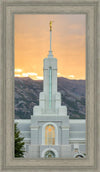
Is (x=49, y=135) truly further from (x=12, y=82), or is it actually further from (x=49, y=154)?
(x=12, y=82)

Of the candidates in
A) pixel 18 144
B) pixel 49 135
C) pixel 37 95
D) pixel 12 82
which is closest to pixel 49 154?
pixel 49 135

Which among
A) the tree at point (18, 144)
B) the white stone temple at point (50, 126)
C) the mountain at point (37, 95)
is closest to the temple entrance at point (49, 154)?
the white stone temple at point (50, 126)

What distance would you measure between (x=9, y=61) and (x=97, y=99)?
946 millimetres

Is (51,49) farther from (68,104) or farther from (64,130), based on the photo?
(64,130)

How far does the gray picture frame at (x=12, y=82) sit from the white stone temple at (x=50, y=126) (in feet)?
0.42

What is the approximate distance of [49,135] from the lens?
2.97 meters

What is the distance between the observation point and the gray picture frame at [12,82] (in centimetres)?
→ 278

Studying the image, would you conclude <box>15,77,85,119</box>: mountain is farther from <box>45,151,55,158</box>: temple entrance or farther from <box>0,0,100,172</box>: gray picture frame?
<box>45,151,55,158</box>: temple entrance

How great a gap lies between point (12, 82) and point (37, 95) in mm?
300

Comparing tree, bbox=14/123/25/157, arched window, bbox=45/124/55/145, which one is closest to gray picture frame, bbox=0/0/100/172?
tree, bbox=14/123/25/157

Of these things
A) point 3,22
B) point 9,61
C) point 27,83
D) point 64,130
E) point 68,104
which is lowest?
point 64,130

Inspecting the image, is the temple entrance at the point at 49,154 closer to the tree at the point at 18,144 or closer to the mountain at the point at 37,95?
the tree at the point at 18,144

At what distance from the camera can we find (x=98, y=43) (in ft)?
9.25

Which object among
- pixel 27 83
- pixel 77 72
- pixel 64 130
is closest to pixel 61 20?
pixel 77 72
